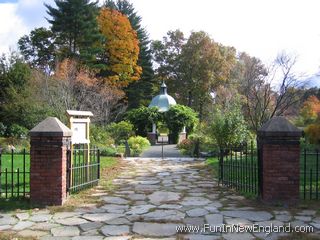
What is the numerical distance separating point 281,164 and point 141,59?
36355mm

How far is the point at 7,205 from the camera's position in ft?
21.0

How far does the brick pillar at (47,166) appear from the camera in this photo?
6.57 m

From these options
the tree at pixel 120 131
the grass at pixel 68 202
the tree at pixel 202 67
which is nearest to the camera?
the grass at pixel 68 202

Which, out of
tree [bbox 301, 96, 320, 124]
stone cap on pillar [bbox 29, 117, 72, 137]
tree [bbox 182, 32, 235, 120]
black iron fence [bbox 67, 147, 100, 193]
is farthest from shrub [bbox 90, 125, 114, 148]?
tree [bbox 182, 32, 235, 120]

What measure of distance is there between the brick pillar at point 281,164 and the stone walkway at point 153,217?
0.52 metres

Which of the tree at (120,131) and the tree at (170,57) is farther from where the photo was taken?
the tree at (170,57)

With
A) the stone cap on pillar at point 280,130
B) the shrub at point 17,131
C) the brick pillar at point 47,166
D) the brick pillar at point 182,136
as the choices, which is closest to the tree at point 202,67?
the brick pillar at point 182,136

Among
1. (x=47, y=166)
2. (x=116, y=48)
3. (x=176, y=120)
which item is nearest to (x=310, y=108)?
(x=176, y=120)

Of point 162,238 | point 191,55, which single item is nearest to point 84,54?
point 191,55

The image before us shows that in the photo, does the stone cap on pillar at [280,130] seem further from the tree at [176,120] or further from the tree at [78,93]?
the tree at [176,120]

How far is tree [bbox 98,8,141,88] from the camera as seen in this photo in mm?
35344

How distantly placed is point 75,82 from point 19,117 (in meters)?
4.49

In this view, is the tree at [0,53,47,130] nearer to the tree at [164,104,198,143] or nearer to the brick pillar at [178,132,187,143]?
the tree at [164,104,198,143]

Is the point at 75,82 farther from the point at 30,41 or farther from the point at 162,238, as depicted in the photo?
the point at 162,238
